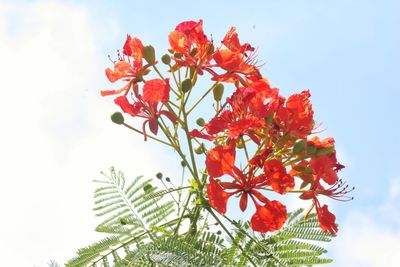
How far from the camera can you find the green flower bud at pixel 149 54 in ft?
8.58

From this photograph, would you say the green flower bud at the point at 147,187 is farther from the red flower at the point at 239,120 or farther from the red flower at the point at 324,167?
the red flower at the point at 324,167

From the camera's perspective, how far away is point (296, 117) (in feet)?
8.00

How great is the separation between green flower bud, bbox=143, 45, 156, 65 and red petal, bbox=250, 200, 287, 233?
78 centimetres

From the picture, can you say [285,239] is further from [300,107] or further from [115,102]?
[115,102]

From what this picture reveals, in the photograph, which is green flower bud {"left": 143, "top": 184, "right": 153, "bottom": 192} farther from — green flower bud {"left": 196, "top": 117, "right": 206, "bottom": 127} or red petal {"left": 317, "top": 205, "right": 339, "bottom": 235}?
red petal {"left": 317, "top": 205, "right": 339, "bottom": 235}

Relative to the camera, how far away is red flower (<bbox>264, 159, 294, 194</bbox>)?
2307 mm

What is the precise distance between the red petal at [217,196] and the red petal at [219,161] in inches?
1.6

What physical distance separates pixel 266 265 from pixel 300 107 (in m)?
0.65

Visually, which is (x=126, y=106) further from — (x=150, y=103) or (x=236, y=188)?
(x=236, y=188)

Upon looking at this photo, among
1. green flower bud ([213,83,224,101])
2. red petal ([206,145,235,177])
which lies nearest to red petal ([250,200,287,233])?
red petal ([206,145,235,177])

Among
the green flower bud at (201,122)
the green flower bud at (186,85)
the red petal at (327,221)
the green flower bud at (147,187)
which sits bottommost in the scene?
the red petal at (327,221)

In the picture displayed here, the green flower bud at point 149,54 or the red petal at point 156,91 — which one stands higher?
the green flower bud at point 149,54

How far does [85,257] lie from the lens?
2.52 meters

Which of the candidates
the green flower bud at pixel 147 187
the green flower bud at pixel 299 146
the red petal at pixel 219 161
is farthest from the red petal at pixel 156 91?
the green flower bud at pixel 299 146
